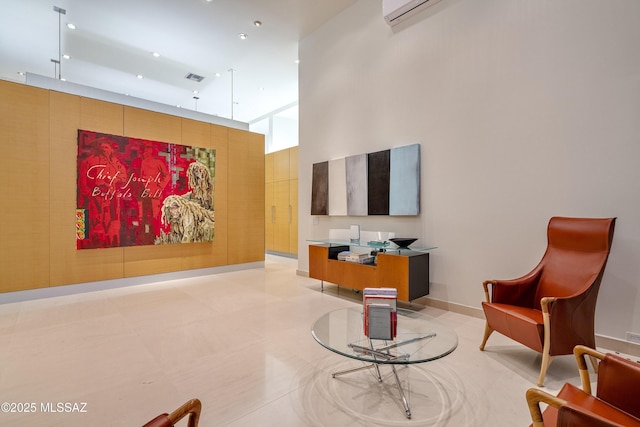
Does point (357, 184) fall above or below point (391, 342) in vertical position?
above

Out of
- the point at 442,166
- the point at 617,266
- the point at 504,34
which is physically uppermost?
the point at 504,34

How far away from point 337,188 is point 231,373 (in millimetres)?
3762

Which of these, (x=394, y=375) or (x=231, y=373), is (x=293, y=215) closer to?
(x=231, y=373)

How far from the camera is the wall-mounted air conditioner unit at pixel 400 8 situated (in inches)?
170

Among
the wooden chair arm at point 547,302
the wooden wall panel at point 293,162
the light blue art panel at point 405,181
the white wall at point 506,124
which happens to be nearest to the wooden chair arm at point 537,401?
the wooden chair arm at point 547,302

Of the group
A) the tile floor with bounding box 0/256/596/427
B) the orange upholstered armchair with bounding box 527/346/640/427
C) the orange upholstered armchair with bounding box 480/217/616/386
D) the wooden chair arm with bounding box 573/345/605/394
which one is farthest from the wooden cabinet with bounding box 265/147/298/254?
the orange upholstered armchair with bounding box 527/346/640/427

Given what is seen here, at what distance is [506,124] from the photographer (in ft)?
12.0

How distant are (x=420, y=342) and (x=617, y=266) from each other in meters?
2.30

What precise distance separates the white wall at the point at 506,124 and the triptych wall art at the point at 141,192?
337 centimetres

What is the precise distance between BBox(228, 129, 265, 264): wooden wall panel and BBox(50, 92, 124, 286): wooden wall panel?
249 cm

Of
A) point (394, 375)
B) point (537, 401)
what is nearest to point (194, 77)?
point (394, 375)

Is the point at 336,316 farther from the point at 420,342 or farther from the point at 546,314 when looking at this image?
the point at 546,314

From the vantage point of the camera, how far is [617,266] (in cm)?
296

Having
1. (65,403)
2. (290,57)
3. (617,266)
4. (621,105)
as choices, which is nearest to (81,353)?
(65,403)
